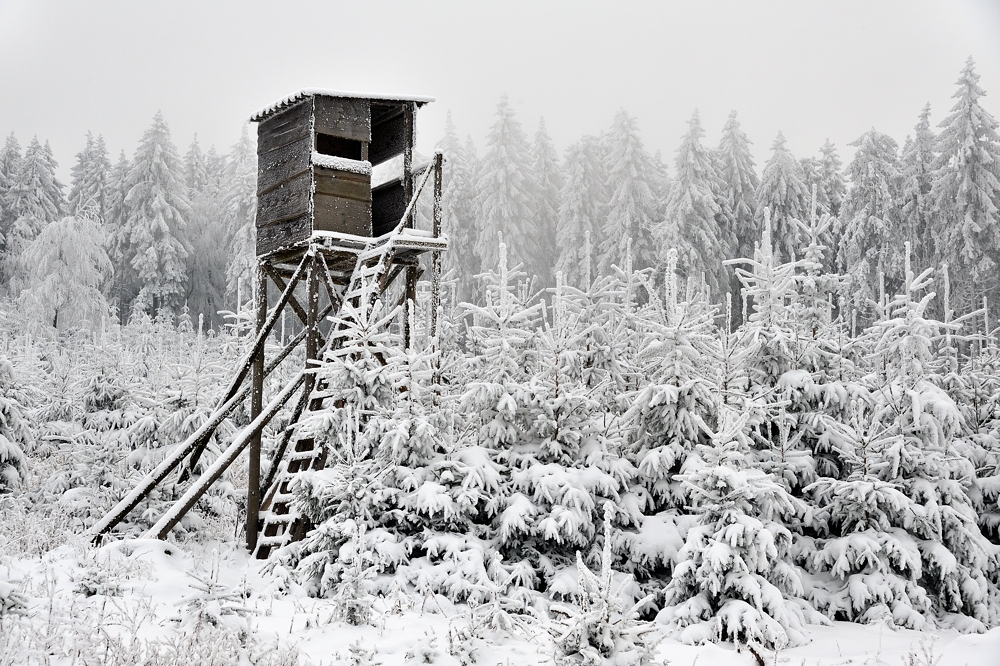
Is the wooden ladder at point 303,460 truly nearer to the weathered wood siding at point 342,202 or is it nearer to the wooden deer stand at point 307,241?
the wooden deer stand at point 307,241

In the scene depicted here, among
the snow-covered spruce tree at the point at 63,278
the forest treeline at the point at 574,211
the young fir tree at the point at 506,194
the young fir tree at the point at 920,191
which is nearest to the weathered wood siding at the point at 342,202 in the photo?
the forest treeline at the point at 574,211

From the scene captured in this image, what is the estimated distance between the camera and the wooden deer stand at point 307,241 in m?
11.8

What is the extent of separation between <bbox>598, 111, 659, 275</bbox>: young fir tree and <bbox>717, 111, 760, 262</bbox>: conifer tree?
13.5ft

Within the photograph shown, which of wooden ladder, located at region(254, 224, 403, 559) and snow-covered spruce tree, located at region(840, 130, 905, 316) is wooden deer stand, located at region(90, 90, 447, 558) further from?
snow-covered spruce tree, located at region(840, 130, 905, 316)

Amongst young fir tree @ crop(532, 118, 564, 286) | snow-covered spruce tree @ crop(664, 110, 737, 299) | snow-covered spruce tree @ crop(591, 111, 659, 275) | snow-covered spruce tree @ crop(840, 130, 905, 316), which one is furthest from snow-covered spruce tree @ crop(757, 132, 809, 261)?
young fir tree @ crop(532, 118, 564, 286)

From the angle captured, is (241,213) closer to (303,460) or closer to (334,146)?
(334,146)

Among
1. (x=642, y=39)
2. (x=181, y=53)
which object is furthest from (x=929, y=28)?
Result: (x=181, y=53)

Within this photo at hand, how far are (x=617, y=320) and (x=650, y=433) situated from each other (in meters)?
3.86

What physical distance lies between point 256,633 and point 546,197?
38.7 m

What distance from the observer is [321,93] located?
496 inches

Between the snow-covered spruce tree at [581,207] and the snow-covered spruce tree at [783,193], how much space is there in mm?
8568

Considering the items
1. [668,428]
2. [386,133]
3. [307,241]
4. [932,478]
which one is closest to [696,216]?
[386,133]

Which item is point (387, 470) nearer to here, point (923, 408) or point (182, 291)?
point (923, 408)

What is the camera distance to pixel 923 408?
10117mm
